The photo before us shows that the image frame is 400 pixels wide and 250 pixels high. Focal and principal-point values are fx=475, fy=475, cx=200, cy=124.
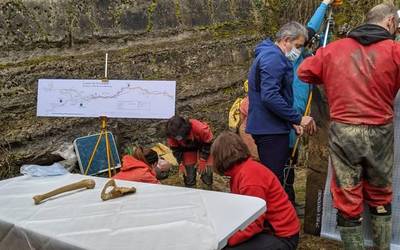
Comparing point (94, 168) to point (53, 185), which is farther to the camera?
point (94, 168)

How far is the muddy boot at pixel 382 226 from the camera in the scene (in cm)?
313

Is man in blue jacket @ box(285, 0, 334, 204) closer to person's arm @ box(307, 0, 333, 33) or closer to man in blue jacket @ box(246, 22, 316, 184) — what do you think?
person's arm @ box(307, 0, 333, 33)

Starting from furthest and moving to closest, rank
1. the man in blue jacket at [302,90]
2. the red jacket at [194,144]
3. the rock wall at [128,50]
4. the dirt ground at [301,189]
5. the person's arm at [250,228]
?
the rock wall at [128,50]
the red jacket at [194,144]
the man in blue jacket at [302,90]
the dirt ground at [301,189]
the person's arm at [250,228]

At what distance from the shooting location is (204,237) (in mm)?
1901

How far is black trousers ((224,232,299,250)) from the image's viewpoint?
112 inches

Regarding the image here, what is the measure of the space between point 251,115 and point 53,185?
1.72m

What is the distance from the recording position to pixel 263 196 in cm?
283

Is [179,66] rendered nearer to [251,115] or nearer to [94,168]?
[94,168]

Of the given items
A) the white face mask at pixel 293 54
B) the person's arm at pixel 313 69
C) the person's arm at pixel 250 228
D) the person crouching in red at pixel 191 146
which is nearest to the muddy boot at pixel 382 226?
the person's arm at pixel 250 228

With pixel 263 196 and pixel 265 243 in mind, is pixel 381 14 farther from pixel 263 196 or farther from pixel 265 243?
pixel 265 243

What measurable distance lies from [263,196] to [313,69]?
95cm

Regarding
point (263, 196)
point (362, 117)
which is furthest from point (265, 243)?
point (362, 117)

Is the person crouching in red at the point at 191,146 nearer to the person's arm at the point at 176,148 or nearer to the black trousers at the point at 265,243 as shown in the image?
the person's arm at the point at 176,148

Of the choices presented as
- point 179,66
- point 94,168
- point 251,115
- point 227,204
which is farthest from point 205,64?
point 227,204
